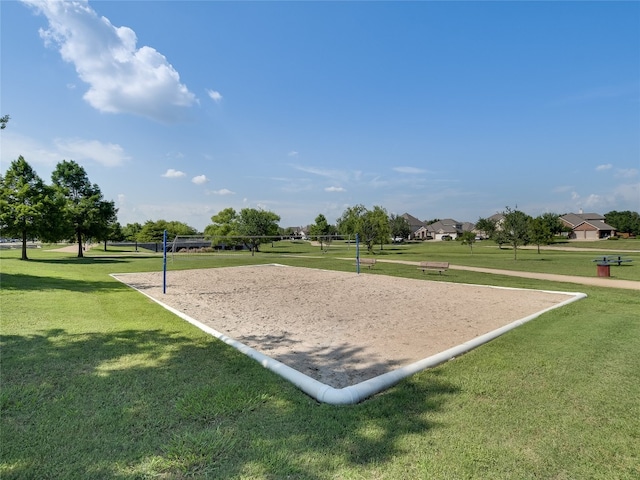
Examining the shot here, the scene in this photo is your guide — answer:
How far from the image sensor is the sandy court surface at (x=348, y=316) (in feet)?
16.6

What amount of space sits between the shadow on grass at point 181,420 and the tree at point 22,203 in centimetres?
2689

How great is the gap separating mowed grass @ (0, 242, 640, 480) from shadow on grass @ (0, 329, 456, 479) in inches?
0.5

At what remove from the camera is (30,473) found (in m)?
2.30

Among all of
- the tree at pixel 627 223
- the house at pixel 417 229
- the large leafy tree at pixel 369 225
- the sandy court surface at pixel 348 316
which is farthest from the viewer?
the house at pixel 417 229

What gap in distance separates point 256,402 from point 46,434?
180 centimetres

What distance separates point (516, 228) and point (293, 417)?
31665 mm

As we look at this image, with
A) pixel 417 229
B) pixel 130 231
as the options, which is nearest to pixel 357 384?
pixel 130 231

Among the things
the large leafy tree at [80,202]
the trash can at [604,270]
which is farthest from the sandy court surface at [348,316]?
the large leafy tree at [80,202]

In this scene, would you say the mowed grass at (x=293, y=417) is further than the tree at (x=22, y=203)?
No

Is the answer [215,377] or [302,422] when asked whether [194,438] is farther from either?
[215,377]

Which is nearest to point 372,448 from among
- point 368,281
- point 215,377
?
point 215,377

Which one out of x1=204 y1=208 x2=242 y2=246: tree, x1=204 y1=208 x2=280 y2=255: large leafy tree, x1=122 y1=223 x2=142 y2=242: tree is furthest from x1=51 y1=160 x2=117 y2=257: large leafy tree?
x1=122 y1=223 x2=142 y2=242: tree

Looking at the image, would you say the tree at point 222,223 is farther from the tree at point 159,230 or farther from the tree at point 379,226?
the tree at point 379,226

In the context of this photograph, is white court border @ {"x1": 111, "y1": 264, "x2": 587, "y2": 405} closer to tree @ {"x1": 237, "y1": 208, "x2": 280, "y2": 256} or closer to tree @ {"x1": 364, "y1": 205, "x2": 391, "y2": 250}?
tree @ {"x1": 364, "y1": 205, "x2": 391, "y2": 250}
